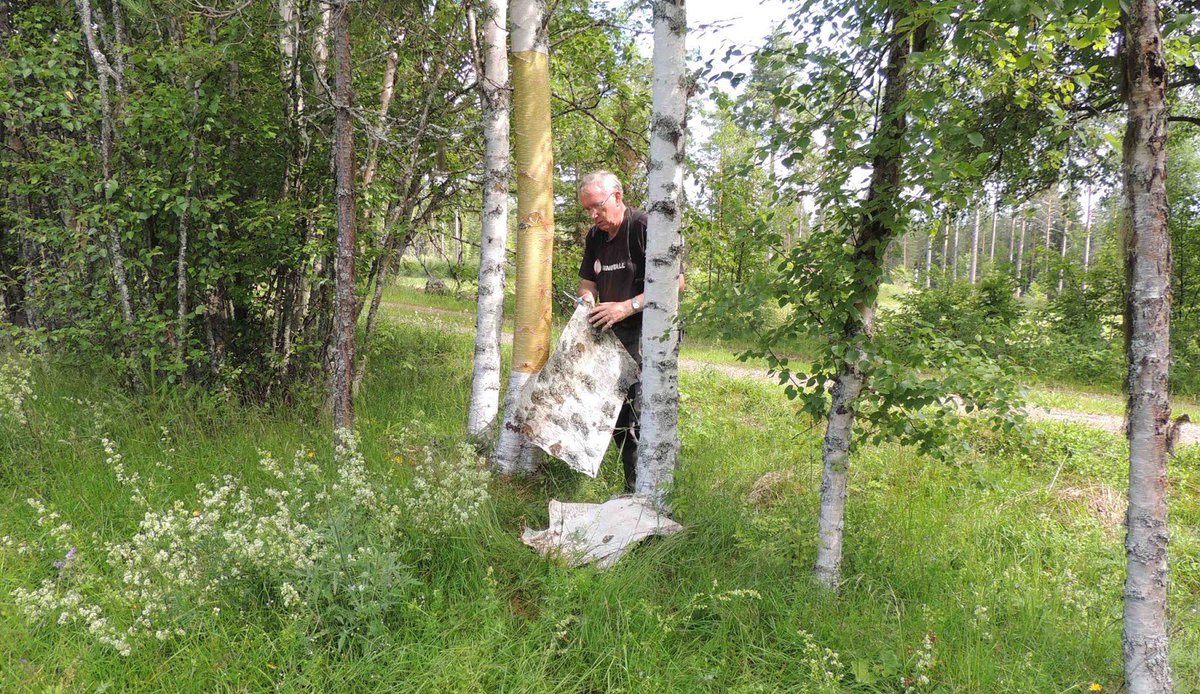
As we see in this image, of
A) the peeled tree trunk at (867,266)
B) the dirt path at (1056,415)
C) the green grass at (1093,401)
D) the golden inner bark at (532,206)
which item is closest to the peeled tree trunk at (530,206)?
the golden inner bark at (532,206)

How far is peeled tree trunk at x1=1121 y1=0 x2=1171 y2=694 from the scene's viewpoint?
196 centimetres

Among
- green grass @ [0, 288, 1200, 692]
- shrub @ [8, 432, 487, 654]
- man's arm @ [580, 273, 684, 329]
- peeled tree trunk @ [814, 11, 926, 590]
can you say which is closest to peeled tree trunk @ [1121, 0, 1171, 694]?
green grass @ [0, 288, 1200, 692]

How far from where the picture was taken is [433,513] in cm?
297

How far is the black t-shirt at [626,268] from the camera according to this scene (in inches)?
160

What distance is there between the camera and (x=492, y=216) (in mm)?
4438

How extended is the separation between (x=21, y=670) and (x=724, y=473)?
3.77m

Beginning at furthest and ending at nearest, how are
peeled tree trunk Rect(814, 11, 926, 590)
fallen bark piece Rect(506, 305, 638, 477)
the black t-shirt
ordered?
the black t-shirt < fallen bark piece Rect(506, 305, 638, 477) < peeled tree trunk Rect(814, 11, 926, 590)

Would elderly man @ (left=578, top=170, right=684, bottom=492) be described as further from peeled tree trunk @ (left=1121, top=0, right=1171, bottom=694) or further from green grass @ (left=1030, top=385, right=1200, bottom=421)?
green grass @ (left=1030, top=385, right=1200, bottom=421)

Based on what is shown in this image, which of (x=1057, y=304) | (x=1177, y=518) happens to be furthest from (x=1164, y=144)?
(x=1057, y=304)

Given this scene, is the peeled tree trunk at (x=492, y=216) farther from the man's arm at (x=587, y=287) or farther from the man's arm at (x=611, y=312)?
the man's arm at (x=611, y=312)

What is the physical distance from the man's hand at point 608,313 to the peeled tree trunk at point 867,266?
4.81ft

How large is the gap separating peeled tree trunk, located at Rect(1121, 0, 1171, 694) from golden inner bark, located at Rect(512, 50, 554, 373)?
305 centimetres

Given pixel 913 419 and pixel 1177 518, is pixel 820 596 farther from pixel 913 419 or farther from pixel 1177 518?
pixel 1177 518

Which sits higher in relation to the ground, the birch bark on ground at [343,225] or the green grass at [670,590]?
the birch bark on ground at [343,225]
